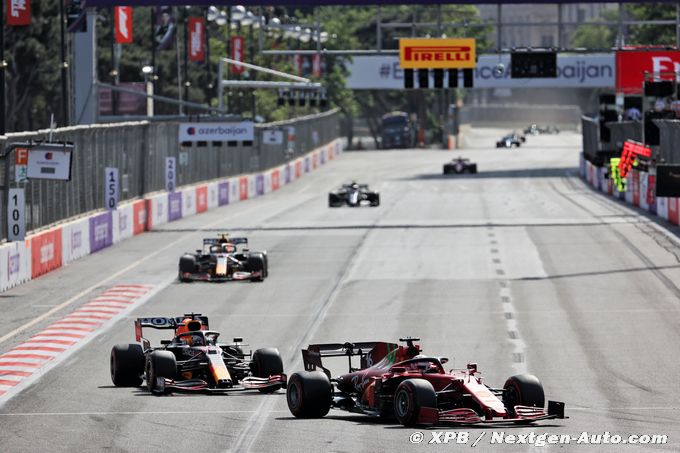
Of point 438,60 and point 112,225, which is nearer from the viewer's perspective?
point 112,225

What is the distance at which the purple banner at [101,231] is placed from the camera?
43.4m

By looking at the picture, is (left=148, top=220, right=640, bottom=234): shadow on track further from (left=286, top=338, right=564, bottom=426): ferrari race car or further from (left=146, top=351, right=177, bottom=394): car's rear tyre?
(left=286, top=338, right=564, bottom=426): ferrari race car

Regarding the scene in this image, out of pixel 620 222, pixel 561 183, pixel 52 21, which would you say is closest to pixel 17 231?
pixel 620 222

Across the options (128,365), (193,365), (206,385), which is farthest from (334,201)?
(206,385)

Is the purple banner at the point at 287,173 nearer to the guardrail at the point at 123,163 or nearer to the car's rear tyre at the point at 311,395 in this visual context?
the guardrail at the point at 123,163

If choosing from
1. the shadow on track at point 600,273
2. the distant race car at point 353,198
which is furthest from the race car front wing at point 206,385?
the distant race car at point 353,198

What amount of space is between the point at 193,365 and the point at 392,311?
10.5m

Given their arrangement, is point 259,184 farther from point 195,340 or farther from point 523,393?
point 523,393

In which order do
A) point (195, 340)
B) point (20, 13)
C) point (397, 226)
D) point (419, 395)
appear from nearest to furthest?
point (419, 395) < point (195, 340) < point (20, 13) < point (397, 226)

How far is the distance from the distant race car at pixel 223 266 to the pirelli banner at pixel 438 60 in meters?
22.3

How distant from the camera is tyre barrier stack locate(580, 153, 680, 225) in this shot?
50500 mm

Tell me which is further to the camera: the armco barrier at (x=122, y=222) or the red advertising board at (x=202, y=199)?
the red advertising board at (x=202, y=199)

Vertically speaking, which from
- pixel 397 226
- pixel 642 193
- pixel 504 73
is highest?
pixel 504 73

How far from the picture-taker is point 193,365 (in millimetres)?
19875
